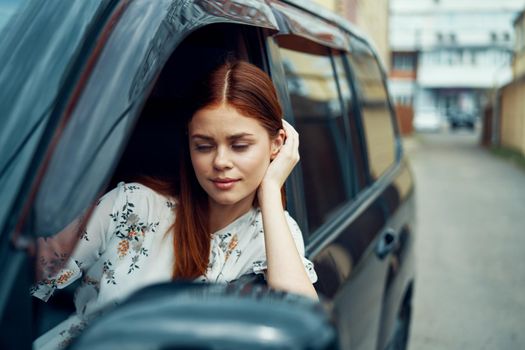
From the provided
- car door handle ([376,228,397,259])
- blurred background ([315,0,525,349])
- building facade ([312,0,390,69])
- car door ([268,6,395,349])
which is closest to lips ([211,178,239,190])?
car door ([268,6,395,349])

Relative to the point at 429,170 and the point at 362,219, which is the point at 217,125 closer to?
the point at 362,219

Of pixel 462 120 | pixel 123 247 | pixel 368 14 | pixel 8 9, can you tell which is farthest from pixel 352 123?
pixel 462 120

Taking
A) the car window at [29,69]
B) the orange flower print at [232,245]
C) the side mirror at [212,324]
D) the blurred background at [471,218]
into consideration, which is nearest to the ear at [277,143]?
the orange flower print at [232,245]

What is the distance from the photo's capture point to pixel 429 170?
62.8 ft

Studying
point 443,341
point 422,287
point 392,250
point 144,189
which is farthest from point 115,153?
point 422,287

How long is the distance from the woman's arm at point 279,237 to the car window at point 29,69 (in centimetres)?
65

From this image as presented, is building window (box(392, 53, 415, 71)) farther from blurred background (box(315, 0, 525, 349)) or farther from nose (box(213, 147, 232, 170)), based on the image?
nose (box(213, 147, 232, 170))

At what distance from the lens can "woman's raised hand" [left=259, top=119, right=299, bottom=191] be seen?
1.84 meters

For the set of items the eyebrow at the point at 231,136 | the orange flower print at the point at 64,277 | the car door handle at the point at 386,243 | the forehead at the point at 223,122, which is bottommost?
the car door handle at the point at 386,243

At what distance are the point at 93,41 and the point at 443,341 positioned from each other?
14.4 feet

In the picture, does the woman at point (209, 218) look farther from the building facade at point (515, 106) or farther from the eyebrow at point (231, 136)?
the building facade at point (515, 106)

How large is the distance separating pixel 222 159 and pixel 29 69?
58 centimetres

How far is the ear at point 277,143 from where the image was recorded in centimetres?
190

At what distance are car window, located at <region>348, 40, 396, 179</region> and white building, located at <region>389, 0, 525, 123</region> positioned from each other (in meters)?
59.6
